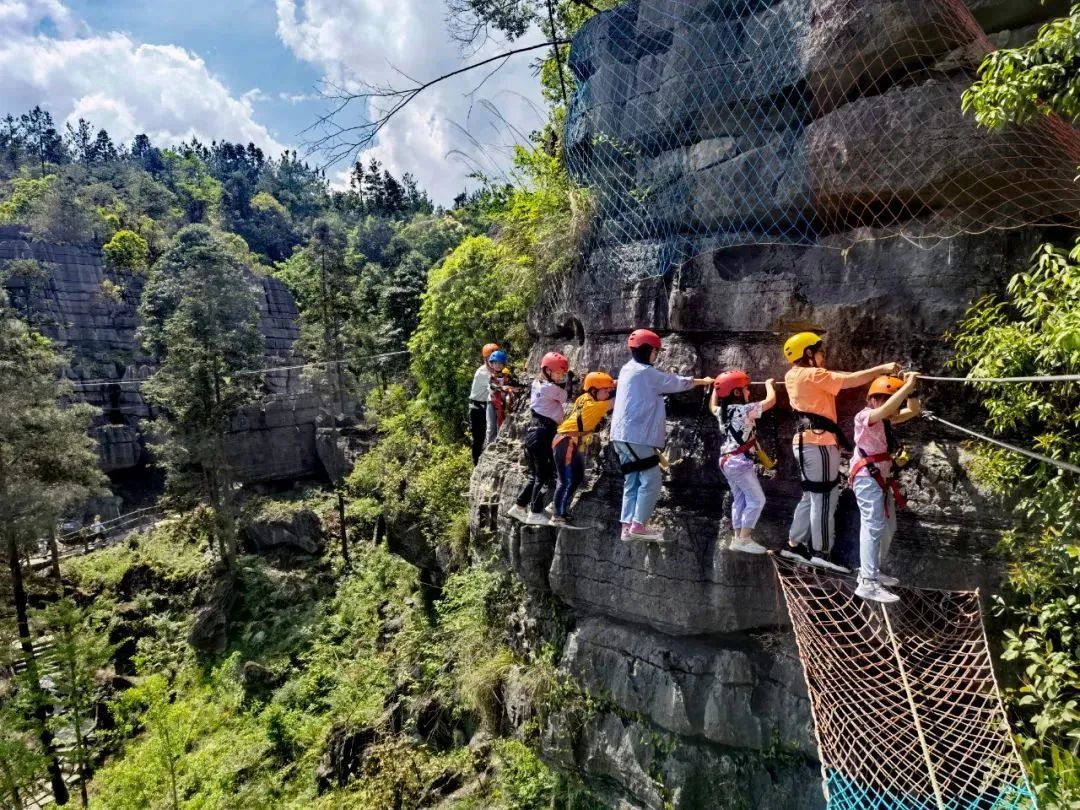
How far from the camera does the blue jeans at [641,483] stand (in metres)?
4.83

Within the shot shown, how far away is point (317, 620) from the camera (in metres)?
14.5

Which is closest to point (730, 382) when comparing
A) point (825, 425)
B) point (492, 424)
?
point (825, 425)

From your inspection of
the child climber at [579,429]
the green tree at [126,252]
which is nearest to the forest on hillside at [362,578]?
the child climber at [579,429]

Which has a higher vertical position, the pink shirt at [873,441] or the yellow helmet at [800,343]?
the yellow helmet at [800,343]

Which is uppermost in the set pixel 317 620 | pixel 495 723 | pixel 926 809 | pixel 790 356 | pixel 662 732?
pixel 790 356

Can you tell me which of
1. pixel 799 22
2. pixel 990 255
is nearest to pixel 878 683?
pixel 990 255

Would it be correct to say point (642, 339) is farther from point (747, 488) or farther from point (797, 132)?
point (797, 132)

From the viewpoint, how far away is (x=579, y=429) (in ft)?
17.4

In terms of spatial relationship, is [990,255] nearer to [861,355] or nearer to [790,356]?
[861,355]

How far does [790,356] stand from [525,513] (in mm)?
3070

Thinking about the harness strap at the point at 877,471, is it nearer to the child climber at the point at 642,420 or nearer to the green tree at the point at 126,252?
the child climber at the point at 642,420

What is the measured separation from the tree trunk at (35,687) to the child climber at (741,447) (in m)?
11.5

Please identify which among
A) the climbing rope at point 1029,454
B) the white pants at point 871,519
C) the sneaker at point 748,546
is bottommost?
the sneaker at point 748,546

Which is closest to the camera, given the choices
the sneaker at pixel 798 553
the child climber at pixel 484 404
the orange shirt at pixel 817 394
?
the orange shirt at pixel 817 394
